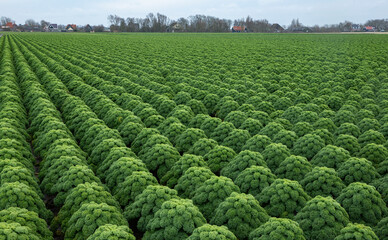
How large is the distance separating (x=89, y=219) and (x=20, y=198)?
2.32 metres

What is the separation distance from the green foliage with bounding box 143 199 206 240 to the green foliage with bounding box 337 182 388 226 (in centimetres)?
415

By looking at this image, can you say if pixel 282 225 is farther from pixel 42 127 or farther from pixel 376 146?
pixel 42 127

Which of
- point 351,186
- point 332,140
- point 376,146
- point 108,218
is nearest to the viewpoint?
point 108,218

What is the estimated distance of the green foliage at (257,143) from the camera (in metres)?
12.1

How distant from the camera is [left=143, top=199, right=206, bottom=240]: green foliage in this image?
7586 mm

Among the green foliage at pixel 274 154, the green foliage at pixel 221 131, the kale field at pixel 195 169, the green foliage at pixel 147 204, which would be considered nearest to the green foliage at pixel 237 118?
the kale field at pixel 195 169

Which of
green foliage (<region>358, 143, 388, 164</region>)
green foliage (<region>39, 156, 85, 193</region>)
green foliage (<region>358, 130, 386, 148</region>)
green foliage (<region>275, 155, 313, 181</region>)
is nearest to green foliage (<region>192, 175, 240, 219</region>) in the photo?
green foliage (<region>275, 155, 313, 181</region>)

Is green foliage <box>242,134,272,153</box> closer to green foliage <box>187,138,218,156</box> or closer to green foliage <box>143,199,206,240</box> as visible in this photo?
green foliage <box>187,138,218,156</box>

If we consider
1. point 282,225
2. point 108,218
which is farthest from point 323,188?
point 108,218

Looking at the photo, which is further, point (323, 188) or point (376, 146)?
point (376, 146)

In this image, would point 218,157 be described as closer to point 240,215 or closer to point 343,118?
point 240,215

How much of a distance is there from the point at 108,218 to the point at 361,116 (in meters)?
13.2

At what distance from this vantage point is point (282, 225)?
7.30 m

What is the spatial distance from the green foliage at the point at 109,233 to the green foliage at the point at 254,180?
3885mm
